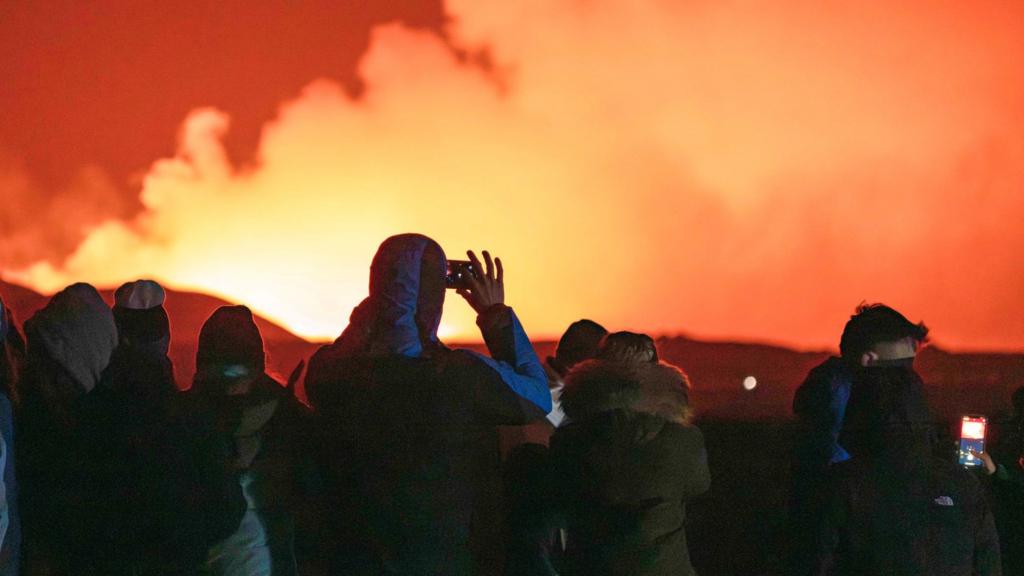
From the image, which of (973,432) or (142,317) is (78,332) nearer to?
(142,317)

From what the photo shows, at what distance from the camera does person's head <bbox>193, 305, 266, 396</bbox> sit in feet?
10.9

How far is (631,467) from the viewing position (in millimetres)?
2865

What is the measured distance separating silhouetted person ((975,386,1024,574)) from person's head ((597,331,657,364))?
2.08 metres

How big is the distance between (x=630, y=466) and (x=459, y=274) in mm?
691

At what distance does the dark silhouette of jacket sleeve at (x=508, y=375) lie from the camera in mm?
2545

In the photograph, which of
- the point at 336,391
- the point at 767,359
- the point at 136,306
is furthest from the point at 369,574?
the point at 767,359

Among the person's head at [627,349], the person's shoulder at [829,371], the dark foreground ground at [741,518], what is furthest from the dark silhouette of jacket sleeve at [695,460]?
the dark foreground ground at [741,518]

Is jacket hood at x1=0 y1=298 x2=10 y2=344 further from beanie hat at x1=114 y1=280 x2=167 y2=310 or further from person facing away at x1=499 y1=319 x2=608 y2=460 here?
person facing away at x1=499 y1=319 x2=608 y2=460

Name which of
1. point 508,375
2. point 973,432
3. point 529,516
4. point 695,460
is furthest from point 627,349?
point 973,432

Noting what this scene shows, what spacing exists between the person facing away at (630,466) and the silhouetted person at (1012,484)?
7.47 feet

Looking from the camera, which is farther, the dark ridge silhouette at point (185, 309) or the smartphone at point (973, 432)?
the dark ridge silhouette at point (185, 309)

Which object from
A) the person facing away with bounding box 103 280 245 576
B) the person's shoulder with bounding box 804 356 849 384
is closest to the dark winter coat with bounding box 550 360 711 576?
the person facing away with bounding box 103 280 245 576

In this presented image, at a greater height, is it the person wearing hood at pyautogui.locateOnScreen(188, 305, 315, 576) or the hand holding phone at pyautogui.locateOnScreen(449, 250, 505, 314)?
the hand holding phone at pyautogui.locateOnScreen(449, 250, 505, 314)

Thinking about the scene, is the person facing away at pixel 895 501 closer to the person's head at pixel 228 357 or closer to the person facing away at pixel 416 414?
the person facing away at pixel 416 414
